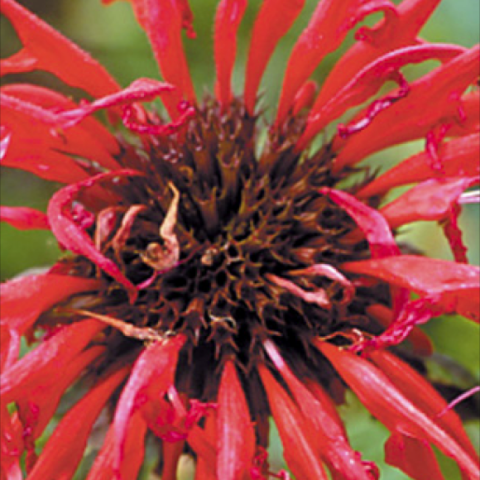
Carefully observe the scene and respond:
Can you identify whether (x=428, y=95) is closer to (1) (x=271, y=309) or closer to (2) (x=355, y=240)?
(2) (x=355, y=240)

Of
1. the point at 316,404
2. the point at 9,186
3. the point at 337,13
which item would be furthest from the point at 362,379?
the point at 9,186

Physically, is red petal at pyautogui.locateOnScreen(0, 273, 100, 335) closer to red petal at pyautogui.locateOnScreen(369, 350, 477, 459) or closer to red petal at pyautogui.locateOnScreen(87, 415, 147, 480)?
red petal at pyautogui.locateOnScreen(87, 415, 147, 480)

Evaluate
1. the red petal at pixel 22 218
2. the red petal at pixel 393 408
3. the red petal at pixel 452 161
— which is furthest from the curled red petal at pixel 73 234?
the red petal at pixel 452 161

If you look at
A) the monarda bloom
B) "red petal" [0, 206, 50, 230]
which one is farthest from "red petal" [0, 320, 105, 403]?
"red petal" [0, 206, 50, 230]

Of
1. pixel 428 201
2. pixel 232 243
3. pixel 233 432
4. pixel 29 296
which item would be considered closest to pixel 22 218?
pixel 29 296

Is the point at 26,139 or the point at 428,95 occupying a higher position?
the point at 26,139

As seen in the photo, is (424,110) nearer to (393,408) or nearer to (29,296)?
(393,408)
